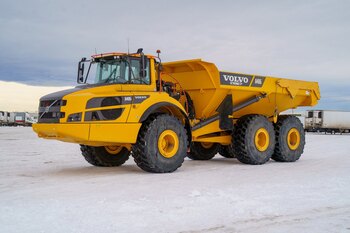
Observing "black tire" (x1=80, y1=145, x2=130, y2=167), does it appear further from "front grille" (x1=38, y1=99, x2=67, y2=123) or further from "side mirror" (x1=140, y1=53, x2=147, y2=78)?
"side mirror" (x1=140, y1=53, x2=147, y2=78)

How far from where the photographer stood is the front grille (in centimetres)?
948

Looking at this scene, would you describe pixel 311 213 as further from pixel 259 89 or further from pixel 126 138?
pixel 259 89

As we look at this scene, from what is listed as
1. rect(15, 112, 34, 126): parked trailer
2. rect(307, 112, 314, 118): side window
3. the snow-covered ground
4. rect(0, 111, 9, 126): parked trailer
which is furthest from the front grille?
rect(0, 111, 9, 126): parked trailer

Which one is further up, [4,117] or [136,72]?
[136,72]

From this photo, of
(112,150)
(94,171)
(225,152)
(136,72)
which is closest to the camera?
(136,72)

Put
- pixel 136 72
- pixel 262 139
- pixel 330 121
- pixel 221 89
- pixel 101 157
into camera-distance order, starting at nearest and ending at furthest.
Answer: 1. pixel 136 72
2. pixel 101 157
3. pixel 221 89
4. pixel 262 139
5. pixel 330 121

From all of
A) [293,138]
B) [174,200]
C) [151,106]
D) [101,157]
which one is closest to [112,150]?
[101,157]

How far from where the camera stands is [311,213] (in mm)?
6332

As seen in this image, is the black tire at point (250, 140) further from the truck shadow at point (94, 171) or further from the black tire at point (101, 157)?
the black tire at point (101, 157)

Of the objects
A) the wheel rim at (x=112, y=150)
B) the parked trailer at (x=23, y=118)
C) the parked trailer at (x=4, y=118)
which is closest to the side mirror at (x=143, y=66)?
the wheel rim at (x=112, y=150)

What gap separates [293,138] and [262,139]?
180 centimetres

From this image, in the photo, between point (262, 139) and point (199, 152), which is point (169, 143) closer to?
point (262, 139)

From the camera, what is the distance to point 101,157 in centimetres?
1187

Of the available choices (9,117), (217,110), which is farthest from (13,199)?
(9,117)
